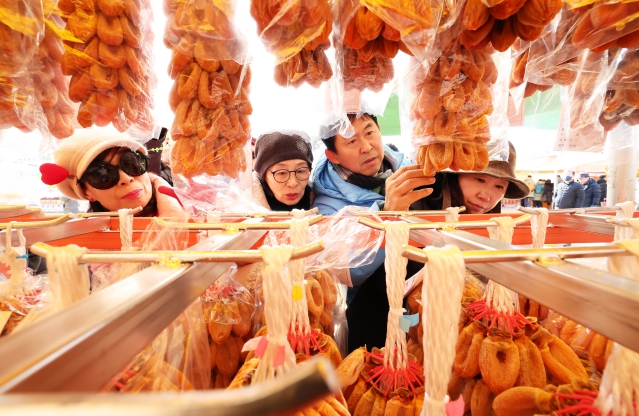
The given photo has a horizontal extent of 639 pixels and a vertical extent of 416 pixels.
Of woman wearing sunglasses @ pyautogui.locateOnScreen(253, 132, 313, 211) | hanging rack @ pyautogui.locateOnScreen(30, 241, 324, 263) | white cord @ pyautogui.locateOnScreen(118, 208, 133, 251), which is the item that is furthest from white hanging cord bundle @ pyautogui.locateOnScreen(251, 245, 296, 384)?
woman wearing sunglasses @ pyautogui.locateOnScreen(253, 132, 313, 211)

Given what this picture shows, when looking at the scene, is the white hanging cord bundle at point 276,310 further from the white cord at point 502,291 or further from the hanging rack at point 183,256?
the white cord at point 502,291

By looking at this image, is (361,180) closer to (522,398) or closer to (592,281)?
(522,398)

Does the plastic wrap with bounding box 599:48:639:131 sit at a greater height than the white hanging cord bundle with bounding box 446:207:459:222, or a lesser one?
greater

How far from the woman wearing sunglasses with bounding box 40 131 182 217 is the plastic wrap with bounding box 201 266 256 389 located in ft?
2.01

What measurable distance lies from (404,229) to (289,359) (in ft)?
0.77

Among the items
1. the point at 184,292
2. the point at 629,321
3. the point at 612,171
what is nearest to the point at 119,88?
the point at 184,292

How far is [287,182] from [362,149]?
352 mm

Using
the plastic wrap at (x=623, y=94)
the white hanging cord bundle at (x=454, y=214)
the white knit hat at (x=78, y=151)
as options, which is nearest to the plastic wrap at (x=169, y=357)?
the white hanging cord bundle at (x=454, y=214)

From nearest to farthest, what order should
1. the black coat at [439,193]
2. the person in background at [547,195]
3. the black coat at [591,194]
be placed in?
the black coat at [439,193] → the black coat at [591,194] → the person in background at [547,195]

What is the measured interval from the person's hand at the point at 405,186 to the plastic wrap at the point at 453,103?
281 millimetres

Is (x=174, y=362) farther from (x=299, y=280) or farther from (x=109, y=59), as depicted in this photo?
(x=109, y=59)

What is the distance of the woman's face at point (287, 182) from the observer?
1382 millimetres

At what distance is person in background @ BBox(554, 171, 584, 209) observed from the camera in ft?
10.4

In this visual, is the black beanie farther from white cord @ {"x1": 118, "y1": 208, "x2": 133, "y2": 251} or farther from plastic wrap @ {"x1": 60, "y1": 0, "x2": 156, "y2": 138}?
white cord @ {"x1": 118, "y1": 208, "x2": 133, "y2": 251}
